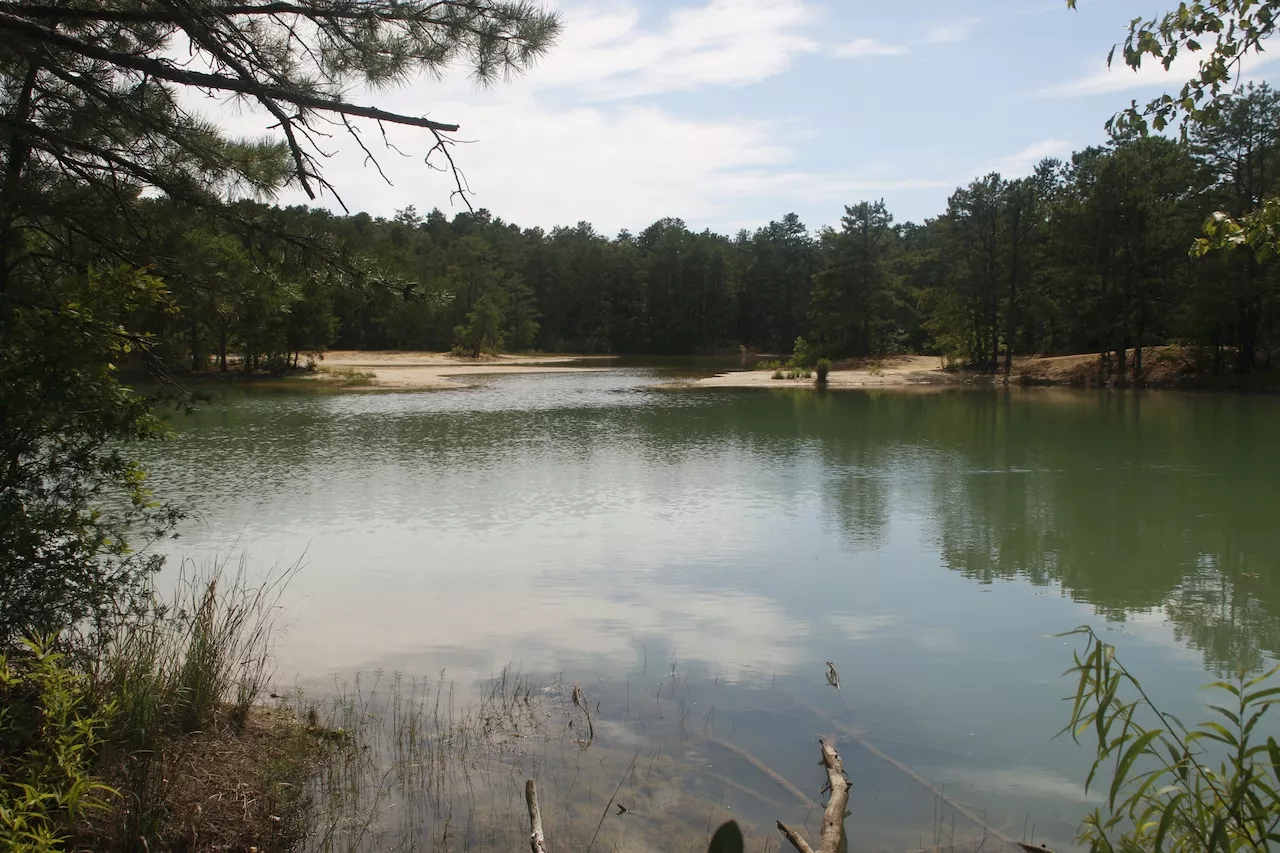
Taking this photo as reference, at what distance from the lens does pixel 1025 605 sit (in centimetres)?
909

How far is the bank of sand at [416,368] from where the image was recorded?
43.5 metres

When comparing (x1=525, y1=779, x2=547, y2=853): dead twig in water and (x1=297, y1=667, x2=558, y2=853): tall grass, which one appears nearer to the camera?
(x1=525, y1=779, x2=547, y2=853): dead twig in water

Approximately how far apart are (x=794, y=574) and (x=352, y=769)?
20.1 feet

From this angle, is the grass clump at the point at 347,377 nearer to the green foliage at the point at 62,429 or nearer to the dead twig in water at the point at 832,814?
the green foliage at the point at 62,429

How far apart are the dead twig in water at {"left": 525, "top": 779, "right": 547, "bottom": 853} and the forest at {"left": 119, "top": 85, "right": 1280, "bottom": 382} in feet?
9.06

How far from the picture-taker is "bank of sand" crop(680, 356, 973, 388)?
42.9 metres

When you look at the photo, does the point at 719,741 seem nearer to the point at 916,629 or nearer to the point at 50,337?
the point at 916,629

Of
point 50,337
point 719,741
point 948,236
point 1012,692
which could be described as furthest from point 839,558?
point 948,236

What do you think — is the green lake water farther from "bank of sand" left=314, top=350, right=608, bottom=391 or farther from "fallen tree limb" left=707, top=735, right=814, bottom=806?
"bank of sand" left=314, top=350, right=608, bottom=391

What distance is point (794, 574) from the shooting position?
10.4 meters

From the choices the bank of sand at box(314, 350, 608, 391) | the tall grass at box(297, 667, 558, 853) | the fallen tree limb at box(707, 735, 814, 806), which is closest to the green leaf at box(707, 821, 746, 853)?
the tall grass at box(297, 667, 558, 853)

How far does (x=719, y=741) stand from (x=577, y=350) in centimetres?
8342

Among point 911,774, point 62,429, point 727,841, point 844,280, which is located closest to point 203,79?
point 62,429

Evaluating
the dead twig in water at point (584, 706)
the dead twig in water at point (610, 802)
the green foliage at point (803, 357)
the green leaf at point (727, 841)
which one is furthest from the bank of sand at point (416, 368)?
the green leaf at point (727, 841)
